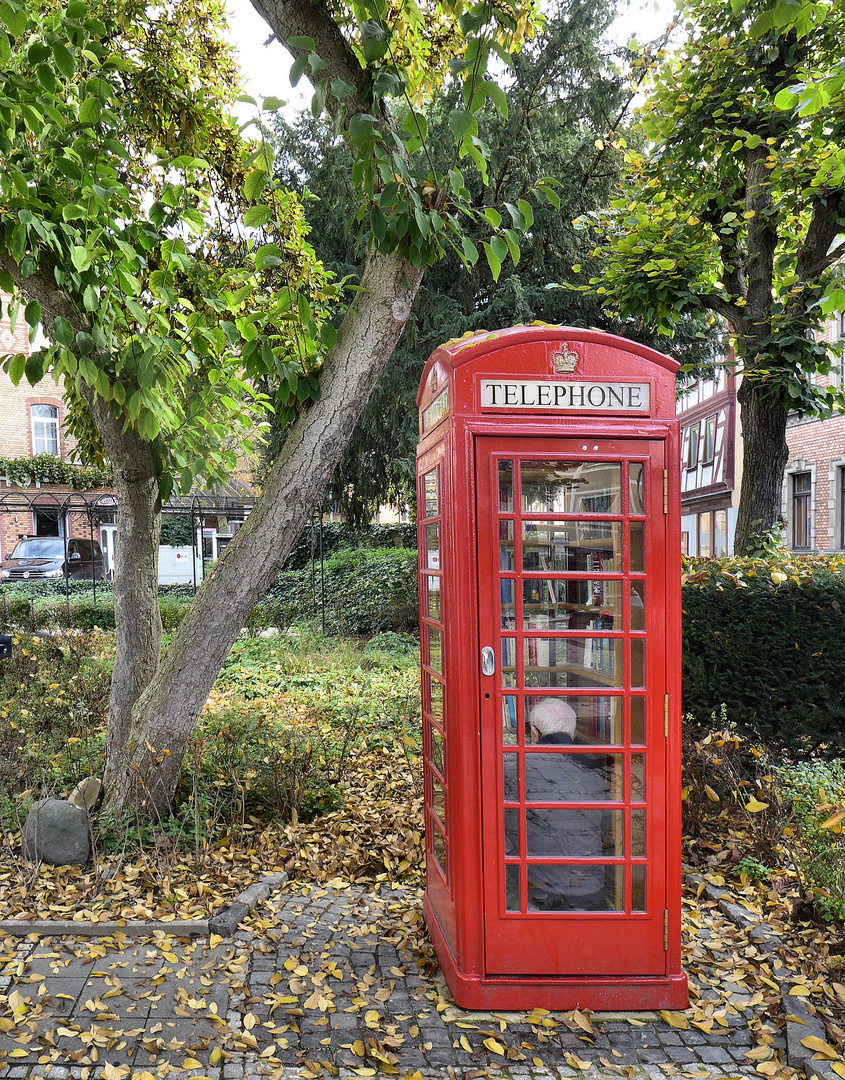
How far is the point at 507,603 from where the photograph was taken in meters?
3.22

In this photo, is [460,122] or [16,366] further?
[16,366]

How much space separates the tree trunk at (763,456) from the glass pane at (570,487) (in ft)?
17.5

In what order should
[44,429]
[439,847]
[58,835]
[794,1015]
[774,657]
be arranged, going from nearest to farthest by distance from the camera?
[794,1015] < [439,847] < [58,835] < [774,657] < [44,429]

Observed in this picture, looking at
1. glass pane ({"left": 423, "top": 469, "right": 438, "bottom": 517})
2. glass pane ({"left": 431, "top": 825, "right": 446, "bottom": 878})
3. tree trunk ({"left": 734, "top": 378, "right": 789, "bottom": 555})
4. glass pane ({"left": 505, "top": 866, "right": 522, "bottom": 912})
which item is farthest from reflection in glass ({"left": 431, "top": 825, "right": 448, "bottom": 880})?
tree trunk ({"left": 734, "top": 378, "right": 789, "bottom": 555})

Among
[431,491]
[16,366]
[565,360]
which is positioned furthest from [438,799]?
[16,366]

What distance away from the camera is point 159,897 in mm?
4234

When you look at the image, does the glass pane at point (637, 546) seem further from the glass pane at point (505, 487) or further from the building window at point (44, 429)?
the building window at point (44, 429)

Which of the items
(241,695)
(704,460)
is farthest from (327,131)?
(704,460)

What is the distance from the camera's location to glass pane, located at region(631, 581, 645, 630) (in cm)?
326

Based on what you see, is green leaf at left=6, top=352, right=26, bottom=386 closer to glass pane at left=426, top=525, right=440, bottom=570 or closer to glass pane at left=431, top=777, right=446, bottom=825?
glass pane at left=426, top=525, right=440, bottom=570

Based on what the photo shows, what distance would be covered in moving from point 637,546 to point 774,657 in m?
3.01

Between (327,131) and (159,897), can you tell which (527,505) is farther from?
(327,131)

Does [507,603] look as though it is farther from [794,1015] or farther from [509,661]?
[794,1015]

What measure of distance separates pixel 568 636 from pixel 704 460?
30449 millimetres
